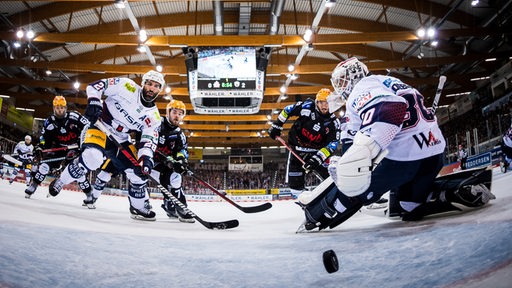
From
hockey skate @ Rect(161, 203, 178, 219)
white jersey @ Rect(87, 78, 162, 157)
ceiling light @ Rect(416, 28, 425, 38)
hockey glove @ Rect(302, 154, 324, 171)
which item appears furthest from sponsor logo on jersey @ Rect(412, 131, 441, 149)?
ceiling light @ Rect(416, 28, 425, 38)

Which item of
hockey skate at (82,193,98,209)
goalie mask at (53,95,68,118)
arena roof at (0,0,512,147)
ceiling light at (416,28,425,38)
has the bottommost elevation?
hockey skate at (82,193,98,209)

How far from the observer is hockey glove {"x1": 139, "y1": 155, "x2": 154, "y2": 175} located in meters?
3.20

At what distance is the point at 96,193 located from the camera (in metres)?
4.49

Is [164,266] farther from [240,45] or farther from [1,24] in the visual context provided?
[1,24]

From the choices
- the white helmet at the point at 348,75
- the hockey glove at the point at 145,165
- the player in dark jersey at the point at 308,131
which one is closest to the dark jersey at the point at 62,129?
the hockey glove at the point at 145,165

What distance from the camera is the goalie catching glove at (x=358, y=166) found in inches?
57.2

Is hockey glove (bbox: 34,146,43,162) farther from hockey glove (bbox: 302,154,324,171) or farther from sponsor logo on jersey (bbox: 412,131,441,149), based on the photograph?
sponsor logo on jersey (bbox: 412,131,441,149)

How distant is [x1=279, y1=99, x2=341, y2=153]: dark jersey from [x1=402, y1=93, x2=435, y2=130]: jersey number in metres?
2.43

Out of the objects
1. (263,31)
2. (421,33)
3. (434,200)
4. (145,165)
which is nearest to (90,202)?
(145,165)

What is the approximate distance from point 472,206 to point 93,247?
1.94 metres

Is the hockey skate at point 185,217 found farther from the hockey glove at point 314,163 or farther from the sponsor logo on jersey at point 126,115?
the hockey glove at point 314,163

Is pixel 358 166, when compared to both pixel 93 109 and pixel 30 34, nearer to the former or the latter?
pixel 93 109

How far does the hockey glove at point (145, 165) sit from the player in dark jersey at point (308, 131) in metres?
1.80

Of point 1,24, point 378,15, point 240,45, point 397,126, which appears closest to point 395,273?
point 397,126
